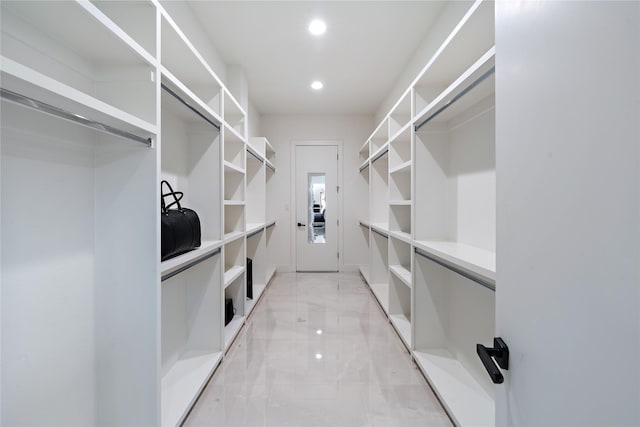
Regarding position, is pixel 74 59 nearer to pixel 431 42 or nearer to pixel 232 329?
pixel 232 329

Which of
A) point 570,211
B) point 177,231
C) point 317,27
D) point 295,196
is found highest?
point 317,27

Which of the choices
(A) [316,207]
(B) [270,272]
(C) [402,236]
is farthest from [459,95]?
(B) [270,272]

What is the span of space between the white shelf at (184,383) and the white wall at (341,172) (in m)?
2.91

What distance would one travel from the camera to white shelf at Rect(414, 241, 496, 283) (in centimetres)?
124

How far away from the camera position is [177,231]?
147 centimetres

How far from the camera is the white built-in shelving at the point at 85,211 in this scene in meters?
0.95

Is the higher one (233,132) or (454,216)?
(233,132)

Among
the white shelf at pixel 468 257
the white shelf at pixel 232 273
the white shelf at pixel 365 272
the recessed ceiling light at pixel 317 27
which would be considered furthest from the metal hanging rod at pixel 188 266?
the white shelf at pixel 365 272

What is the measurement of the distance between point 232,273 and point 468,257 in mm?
1963

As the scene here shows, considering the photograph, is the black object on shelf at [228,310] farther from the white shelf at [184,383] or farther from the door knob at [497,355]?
the door knob at [497,355]

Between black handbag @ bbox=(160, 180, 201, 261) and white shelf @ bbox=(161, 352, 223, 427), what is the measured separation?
0.85m

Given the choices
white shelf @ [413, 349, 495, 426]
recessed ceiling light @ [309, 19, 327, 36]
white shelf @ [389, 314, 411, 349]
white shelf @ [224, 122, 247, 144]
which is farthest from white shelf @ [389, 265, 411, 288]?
recessed ceiling light @ [309, 19, 327, 36]

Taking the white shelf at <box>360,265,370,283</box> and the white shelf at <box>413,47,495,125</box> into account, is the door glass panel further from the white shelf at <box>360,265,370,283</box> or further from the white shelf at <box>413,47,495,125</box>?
the white shelf at <box>413,47,495,125</box>

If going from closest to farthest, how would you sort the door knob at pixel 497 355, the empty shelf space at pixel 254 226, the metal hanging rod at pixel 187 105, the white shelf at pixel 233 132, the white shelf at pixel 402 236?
the door knob at pixel 497 355, the metal hanging rod at pixel 187 105, the white shelf at pixel 233 132, the white shelf at pixel 402 236, the empty shelf space at pixel 254 226
